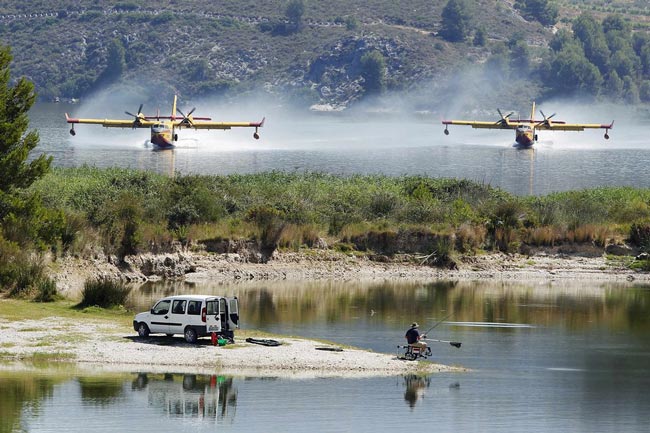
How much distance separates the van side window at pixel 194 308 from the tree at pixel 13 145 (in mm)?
11488

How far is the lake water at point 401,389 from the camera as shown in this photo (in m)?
27.8

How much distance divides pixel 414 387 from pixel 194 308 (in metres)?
A: 6.43

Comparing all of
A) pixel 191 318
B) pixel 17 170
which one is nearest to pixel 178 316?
pixel 191 318

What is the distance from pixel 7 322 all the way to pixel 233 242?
17735 mm

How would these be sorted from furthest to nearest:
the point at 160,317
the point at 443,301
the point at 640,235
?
the point at 640,235 < the point at 443,301 < the point at 160,317

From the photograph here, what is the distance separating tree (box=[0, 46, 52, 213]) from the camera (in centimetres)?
4284

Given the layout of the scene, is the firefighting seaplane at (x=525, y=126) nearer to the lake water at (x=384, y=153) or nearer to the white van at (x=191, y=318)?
the lake water at (x=384, y=153)

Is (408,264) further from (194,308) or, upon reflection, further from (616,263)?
(194,308)

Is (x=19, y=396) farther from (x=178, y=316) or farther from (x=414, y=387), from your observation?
(x=414, y=387)

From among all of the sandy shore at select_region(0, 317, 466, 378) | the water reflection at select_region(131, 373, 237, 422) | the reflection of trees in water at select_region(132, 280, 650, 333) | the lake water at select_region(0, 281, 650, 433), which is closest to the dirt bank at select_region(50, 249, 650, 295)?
the reflection of trees in water at select_region(132, 280, 650, 333)

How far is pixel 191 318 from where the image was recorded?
3403 cm

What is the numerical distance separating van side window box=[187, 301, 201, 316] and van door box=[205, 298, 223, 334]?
0.23 meters

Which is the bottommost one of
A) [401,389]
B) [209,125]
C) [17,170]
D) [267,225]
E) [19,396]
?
[19,396]

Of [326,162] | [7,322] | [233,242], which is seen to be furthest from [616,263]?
[326,162]
